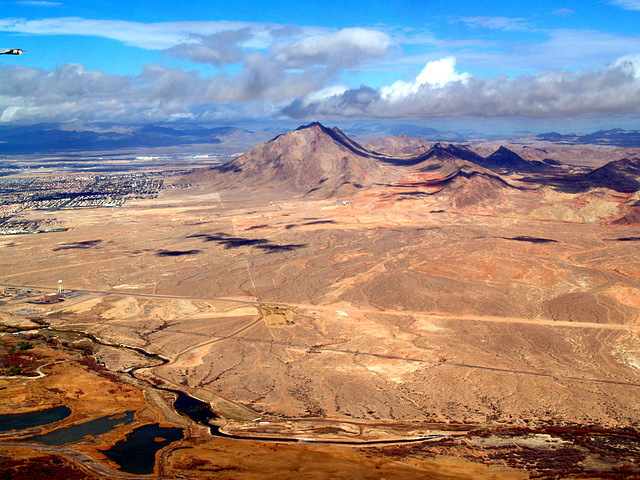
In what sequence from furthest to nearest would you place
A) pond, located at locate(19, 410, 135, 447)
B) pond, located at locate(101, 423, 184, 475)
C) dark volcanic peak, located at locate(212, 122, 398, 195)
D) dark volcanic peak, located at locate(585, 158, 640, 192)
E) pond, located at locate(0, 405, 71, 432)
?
dark volcanic peak, located at locate(212, 122, 398, 195), dark volcanic peak, located at locate(585, 158, 640, 192), pond, located at locate(0, 405, 71, 432), pond, located at locate(19, 410, 135, 447), pond, located at locate(101, 423, 184, 475)

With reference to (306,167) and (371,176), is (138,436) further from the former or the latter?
(371,176)

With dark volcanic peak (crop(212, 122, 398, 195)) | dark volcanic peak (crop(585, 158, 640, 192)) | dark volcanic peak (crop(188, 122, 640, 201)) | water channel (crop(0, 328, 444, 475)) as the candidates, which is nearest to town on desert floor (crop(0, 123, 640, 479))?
water channel (crop(0, 328, 444, 475))

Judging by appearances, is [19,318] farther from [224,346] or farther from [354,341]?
[354,341]

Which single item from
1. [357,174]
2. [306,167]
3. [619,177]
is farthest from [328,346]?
[306,167]

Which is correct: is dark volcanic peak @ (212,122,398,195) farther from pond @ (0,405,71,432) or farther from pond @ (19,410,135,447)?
pond @ (0,405,71,432)

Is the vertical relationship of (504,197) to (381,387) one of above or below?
above

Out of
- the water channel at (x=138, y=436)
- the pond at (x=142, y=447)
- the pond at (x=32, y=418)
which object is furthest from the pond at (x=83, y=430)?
the pond at (x=32, y=418)

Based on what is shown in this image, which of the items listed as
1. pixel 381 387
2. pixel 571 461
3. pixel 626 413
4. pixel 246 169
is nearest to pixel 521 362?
pixel 626 413

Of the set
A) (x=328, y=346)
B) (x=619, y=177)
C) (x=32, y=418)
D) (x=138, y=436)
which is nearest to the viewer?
(x=138, y=436)
